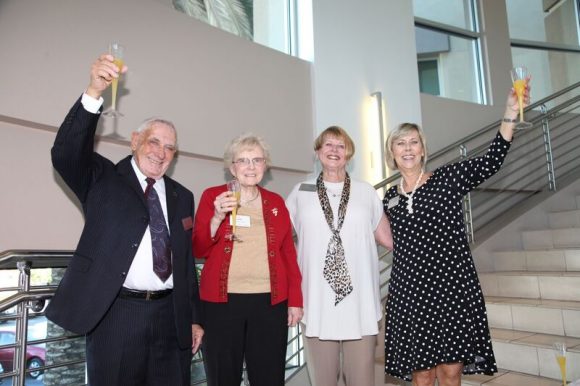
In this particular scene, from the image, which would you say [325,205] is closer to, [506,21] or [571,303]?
[571,303]

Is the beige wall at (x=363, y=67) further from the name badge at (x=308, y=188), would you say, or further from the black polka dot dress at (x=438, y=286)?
the black polka dot dress at (x=438, y=286)

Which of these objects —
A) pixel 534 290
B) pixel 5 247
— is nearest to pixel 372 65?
pixel 534 290

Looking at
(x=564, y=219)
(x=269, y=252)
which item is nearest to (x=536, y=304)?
(x=564, y=219)

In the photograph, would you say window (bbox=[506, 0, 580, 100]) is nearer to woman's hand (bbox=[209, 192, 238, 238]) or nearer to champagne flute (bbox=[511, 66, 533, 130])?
champagne flute (bbox=[511, 66, 533, 130])

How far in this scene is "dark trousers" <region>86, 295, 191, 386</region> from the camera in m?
1.57

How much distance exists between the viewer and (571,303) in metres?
2.99

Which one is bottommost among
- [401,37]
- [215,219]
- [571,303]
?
[571,303]

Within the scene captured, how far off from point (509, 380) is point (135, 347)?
2.28 meters

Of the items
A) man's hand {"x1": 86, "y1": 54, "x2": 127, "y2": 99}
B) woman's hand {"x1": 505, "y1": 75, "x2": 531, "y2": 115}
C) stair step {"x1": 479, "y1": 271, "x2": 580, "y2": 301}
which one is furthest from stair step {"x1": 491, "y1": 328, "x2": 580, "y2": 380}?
man's hand {"x1": 86, "y1": 54, "x2": 127, "y2": 99}

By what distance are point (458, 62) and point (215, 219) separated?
5.16 metres

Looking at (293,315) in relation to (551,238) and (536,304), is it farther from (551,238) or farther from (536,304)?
(551,238)

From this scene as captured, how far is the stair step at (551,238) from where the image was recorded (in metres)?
3.79

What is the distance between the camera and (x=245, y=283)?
1.91 metres

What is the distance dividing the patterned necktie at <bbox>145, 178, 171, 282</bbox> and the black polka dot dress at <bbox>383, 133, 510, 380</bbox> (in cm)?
108
